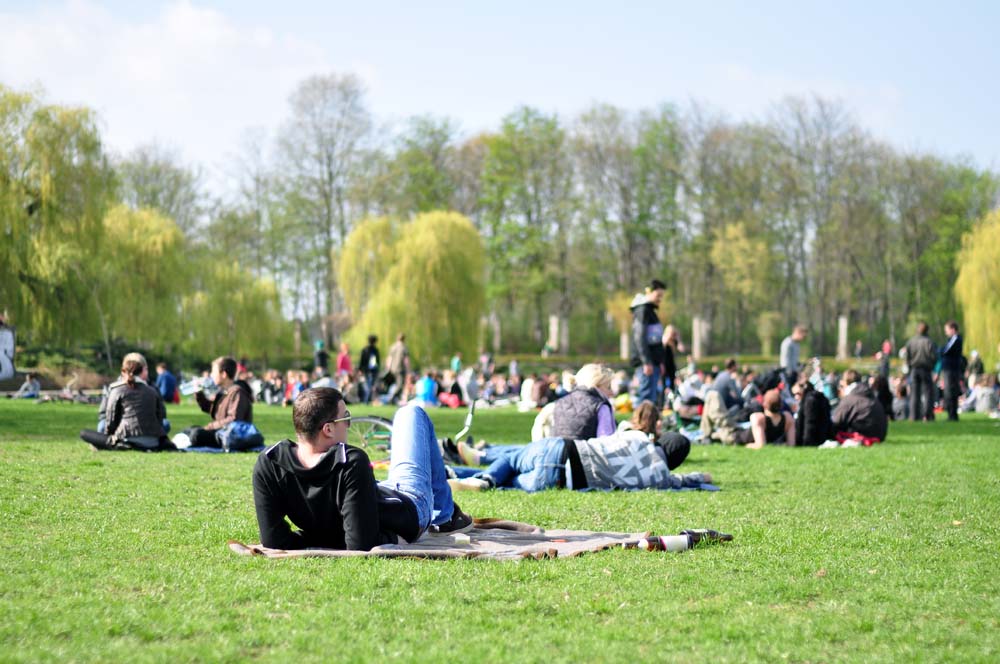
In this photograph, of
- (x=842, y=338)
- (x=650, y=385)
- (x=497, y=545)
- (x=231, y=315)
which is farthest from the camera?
(x=842, y=338)

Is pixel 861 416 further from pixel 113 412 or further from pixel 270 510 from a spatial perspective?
pixel 270 510

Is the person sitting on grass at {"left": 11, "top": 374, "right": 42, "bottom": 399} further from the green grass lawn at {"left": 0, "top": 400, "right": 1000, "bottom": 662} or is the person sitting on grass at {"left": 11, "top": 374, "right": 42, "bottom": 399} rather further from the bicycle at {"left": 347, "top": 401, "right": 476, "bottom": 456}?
the green grass lawn at {"left": 0, "top": 400, "right": 1000, "bottom": 662}

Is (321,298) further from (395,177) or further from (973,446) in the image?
(973,446)

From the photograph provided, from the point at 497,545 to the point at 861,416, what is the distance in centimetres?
1079

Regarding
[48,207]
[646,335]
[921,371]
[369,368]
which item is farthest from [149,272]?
[646,335]

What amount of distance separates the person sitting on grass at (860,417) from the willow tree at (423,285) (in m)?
30.2

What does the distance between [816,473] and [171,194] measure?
54.2m

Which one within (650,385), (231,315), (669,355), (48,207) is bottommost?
(650,385)

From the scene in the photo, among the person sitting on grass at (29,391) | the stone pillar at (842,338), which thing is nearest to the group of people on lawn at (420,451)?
the person sitting on grass at (29,391)

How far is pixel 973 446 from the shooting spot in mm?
15070

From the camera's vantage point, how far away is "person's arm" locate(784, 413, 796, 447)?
15953 mm

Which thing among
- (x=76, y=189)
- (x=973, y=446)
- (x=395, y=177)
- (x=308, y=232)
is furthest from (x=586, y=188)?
(x=973, y=446)

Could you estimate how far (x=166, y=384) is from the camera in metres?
27.9

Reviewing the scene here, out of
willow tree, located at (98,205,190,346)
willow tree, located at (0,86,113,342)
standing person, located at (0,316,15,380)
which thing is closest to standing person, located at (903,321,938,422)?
standing person, located at (0,316,15,380)
